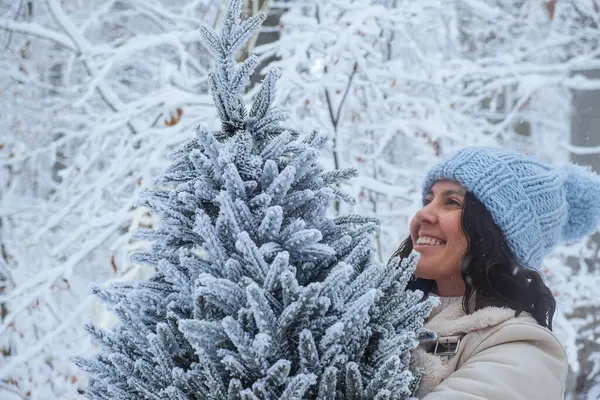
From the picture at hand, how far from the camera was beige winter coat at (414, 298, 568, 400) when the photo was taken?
1.34m

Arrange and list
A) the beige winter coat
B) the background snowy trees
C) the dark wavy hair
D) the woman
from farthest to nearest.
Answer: the background snowy trees
the dark wavy hair
the woman
the beige winter coat

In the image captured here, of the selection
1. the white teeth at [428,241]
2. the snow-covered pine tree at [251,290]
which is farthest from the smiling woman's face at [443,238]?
the snow-covered pine tree at [251,290]

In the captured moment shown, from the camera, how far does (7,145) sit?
6.89m

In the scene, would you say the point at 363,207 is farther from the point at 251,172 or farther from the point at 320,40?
the point at 251,172

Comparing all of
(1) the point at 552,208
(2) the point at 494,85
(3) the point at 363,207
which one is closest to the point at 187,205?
(1) the point at 552,208

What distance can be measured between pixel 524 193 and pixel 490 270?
0.28 m

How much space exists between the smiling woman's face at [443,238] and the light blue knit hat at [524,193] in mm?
64

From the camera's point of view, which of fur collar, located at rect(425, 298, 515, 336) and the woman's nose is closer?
fur collar, located at rect(425, 298, 515, 336)

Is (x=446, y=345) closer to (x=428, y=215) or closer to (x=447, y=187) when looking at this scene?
(x=428, y=215)

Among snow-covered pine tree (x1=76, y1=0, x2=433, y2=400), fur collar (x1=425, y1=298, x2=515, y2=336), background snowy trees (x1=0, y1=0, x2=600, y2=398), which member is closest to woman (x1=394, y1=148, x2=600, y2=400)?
fur collar (x1=425, y1=298, x2=515, y2=336)

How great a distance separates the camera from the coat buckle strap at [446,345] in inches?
64.7

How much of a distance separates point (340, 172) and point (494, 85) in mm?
4253

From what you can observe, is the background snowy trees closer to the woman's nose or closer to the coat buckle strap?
the woman's nose

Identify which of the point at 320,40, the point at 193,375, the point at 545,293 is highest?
the point at 320,40
